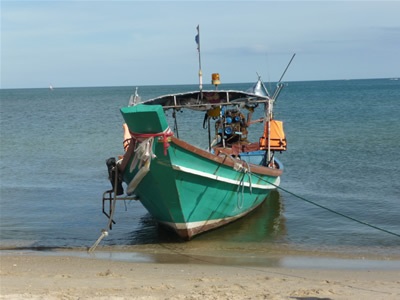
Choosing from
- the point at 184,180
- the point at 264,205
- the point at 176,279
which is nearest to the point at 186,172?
the point at 184,180

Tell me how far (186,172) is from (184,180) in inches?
7.4

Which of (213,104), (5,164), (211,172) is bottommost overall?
(5,164)

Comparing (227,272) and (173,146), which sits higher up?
(173,146)

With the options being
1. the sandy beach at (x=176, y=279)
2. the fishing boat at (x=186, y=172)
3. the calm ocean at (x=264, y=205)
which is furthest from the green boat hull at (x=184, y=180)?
the sandy beach at (x=176, y=279)

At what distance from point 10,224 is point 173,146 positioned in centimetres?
516

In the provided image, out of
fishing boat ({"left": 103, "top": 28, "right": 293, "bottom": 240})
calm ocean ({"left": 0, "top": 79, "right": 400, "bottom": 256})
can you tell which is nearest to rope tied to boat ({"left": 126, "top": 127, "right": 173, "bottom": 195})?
fishing boat ({"left": 103, "top": 28, "right": 293, "bottom": 240})

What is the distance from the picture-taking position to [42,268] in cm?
896

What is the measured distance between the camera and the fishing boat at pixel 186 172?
30.6 ft

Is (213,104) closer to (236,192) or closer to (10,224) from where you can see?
(236,192)

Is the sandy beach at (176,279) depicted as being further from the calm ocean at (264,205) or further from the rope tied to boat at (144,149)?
the rope tied to boat at (144,149)

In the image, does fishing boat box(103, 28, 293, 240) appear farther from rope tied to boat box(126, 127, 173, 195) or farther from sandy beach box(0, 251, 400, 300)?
sandy beach box(0, 251, 400, 300)

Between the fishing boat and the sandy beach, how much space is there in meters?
1.00

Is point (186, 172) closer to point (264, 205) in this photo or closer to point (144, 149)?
point (144, 149)

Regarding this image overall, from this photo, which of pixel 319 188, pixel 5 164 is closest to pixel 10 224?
pixel 319 188
